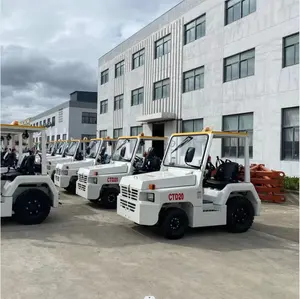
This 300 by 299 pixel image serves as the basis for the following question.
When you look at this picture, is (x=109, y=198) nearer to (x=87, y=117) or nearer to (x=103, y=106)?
(x=103, y=106)

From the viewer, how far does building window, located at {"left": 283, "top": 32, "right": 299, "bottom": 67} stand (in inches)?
595

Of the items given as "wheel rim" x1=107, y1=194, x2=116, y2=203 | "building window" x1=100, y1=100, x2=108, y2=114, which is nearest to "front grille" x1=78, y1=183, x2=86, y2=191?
"wheel rim" x1=107, y1=194, x2=116, y2=203

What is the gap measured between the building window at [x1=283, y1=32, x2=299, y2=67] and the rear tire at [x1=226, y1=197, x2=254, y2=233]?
31.8 feet

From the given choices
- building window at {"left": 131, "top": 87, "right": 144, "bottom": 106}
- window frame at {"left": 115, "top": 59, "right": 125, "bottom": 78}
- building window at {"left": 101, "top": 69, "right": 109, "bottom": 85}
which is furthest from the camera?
building window at {"left": 101, "top": 69, "right": 109, "bottom": 85}

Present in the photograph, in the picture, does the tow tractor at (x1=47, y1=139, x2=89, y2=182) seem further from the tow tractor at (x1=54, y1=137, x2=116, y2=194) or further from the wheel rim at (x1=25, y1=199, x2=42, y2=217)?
the wheel rim at (x1=25, y1=199, x2=42, y2=217)

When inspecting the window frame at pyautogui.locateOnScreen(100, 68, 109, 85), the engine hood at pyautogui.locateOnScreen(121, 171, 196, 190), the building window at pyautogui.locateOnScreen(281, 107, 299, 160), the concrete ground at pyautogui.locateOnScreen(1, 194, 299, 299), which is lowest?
the concrete ground at pyautogui.locateOnScreen(1, 194, 299, 299)

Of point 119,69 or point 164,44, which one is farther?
point 119,69

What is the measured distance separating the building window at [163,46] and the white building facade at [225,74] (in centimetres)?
7

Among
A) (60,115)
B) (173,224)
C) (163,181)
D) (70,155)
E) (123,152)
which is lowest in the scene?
(173,224)

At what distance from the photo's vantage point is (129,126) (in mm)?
29281

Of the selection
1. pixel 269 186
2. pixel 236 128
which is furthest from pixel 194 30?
pixel 269 186

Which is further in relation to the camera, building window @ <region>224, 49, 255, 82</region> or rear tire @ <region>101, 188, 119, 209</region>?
building window @ <region>224, 49, 255, 82</region>

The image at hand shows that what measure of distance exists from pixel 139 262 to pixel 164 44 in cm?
2132

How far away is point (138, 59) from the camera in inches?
1127
